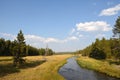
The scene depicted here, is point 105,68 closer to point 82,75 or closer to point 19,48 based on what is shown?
point 82,75

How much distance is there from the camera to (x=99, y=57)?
109 metres

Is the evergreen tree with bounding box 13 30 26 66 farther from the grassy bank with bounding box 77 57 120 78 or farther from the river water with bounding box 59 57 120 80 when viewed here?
the grassy bank with bounding box 77 57 120 78

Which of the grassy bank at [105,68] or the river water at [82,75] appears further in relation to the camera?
the grassy bank at [105,68]

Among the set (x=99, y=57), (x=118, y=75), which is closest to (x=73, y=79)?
(x=118, y=75)

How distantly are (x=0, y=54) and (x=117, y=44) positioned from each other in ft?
296

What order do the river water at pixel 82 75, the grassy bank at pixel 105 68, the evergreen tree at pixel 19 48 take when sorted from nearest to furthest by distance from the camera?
the river water at pixel 82 75 < the grassy bank at pixel 105 68 < the evergreen tree at pixel 19 48

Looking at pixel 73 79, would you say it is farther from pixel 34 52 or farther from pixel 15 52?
pixel 34 52

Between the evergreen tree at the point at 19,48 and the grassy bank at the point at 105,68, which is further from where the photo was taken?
the evergreen tree at the point at 19,48

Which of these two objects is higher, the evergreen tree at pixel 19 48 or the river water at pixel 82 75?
the evergreen tree at pixel 19 48

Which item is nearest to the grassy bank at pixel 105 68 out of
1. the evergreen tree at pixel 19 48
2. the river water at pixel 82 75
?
the river water at pixel 82 75

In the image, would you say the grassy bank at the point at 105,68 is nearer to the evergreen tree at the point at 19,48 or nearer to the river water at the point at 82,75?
the river water at the point at 82,75

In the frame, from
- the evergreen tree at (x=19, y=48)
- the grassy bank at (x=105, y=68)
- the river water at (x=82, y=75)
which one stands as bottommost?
the river water at (x=82, y=75)

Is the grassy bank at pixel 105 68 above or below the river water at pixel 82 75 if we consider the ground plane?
above

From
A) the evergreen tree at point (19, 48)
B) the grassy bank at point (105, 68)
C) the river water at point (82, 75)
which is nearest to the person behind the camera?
the river water at point (82, 75)
